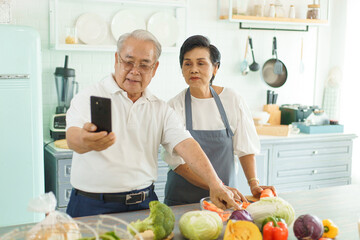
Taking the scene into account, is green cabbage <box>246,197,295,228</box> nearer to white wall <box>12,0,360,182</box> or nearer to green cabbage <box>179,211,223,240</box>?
green cabbage <box>179,211,223,240</box>

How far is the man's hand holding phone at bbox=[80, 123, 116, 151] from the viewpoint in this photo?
163 centimetres

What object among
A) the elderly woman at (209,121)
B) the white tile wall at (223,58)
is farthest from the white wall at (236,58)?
the elderly woman at (209,121)

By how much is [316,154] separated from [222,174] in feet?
7.62

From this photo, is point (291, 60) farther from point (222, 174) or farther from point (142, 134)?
point (142, 134)

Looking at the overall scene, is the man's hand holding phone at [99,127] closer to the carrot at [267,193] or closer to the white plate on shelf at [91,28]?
the carrot at [267,193]

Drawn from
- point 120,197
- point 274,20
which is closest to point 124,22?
point 274,20

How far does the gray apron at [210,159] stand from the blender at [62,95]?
1601mm

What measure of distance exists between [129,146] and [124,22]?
2451 mm

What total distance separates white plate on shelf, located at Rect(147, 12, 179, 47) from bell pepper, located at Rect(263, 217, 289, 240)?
3.10 m

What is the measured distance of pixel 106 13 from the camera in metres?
4.21

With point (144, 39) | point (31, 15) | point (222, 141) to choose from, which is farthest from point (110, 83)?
point (31, 15)

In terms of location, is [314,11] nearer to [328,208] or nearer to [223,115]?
[223,115]

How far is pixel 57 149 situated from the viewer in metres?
3.61

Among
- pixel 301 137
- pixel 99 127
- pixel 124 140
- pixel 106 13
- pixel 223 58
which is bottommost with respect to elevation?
pixel 301 137
